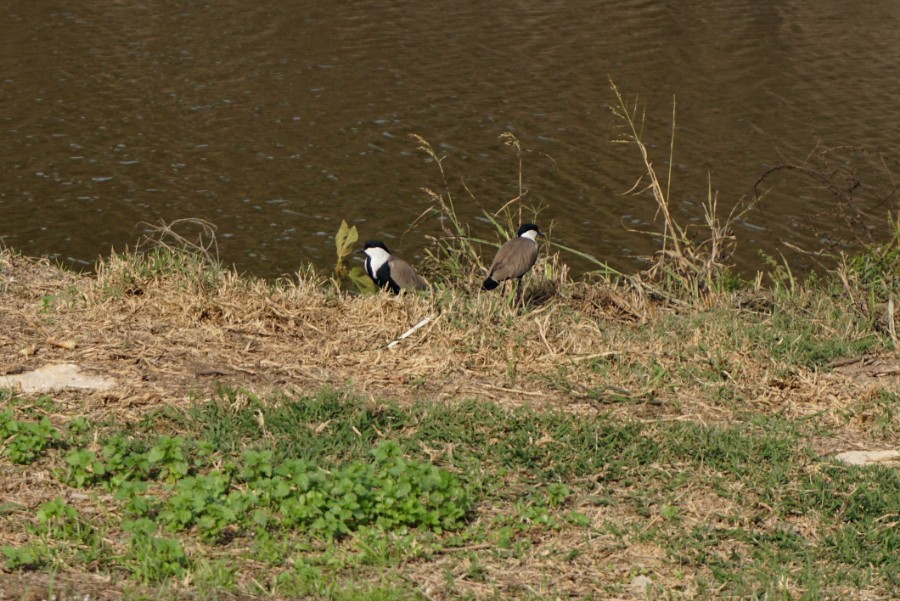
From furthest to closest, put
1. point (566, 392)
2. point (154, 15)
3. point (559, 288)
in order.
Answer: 1. point (154, 15)
2. point (559, 288)
3. point (566, 392)

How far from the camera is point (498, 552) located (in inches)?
180

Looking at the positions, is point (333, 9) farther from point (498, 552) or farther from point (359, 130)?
point (498, 552)

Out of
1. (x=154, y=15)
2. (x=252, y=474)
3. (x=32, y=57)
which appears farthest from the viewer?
(x=154, y=15)

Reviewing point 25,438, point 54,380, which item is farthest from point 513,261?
point 25,438

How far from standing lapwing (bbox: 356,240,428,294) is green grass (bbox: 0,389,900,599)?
2710 millimetres

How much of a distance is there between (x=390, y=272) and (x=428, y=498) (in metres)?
4.05

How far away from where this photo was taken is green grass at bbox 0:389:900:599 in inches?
171

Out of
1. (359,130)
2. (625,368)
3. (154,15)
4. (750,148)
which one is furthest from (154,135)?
(625,368)

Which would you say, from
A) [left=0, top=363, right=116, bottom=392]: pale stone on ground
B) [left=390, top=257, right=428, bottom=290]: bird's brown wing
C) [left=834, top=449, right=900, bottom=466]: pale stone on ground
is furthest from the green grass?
[left=390, top=257, right=428, bottom=290]: bird's brown wing

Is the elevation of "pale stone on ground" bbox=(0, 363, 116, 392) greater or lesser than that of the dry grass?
greater

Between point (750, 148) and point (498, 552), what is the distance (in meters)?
11.6

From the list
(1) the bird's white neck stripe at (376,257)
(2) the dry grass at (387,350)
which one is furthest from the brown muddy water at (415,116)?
(1) the bird's white neck stripe at (376,257)

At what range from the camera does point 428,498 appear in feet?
15.5

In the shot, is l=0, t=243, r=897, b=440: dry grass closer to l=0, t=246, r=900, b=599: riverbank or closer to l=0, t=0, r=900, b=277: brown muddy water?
l=0, t=246, r=900, b=599: riverbank
